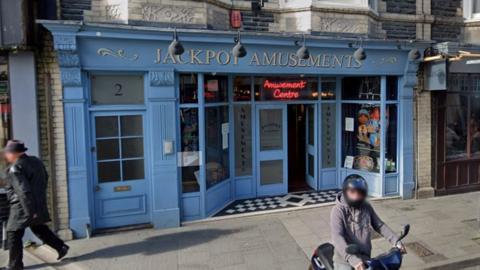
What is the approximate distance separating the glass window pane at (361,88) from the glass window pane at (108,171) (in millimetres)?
5296

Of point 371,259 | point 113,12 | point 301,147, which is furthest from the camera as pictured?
point 301,147

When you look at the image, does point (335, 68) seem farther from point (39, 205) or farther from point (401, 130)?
point (39, 205)

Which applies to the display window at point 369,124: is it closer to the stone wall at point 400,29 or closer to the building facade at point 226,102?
the building facade at point 226,102

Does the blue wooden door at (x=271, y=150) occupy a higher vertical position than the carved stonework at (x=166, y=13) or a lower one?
lower

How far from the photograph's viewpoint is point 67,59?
5.54 m

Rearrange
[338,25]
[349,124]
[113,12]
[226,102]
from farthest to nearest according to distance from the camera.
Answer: [349,124] → [226,102] → [338,25] → [113,12]

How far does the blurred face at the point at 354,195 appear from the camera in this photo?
3190 mm

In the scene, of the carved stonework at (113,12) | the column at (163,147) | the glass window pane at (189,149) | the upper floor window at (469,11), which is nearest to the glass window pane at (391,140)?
the upper floor window at (469,11)

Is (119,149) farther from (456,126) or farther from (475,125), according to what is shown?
(475,125)

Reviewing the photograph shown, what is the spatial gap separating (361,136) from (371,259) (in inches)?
223

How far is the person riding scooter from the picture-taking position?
320 centimetres

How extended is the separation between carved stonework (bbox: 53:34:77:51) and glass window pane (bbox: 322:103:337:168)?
5.49 meters

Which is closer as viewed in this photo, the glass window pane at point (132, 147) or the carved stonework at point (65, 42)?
the carved stonework at point (65, 42)

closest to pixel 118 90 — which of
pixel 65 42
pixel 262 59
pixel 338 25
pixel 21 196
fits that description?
pixel 65 42
